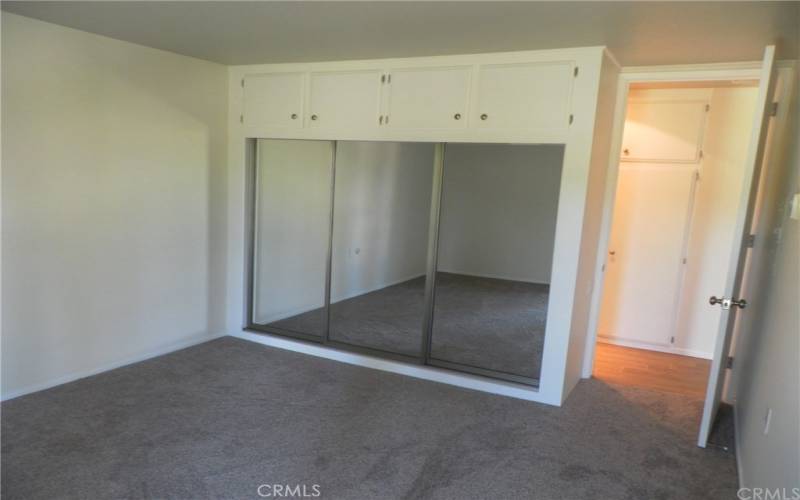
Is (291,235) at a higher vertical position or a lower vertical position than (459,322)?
higher

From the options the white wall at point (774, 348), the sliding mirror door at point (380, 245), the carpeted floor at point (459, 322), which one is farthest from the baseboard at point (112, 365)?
the white wall at point (774, 348)

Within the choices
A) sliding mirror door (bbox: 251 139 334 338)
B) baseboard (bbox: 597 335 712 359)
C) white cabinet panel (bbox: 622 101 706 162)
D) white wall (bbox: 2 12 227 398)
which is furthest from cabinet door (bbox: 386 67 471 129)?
baseboard (bbox: 597 335 712 359)

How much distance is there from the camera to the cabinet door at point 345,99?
3.63 meters

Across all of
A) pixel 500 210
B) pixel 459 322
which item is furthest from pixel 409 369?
pixel 500 210

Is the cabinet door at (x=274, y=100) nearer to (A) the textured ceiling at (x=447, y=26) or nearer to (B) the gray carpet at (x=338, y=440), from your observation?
(A) the textured ceiling at (x=447, y=26)

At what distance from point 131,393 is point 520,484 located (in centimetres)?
238

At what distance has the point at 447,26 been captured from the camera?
106 inches

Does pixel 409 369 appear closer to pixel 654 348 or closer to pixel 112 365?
pixel 112 365

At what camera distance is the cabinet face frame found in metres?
3.08

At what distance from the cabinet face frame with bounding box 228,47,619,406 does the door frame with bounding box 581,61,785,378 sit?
14 cm

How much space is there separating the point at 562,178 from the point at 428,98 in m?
1.04

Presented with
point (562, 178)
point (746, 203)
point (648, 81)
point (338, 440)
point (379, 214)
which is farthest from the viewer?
point (379, 214)

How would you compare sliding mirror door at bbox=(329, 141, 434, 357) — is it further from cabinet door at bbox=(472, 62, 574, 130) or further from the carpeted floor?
cabinet door at bbox=(472, 62, 574, 130)

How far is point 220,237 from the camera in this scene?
4.29 meters
